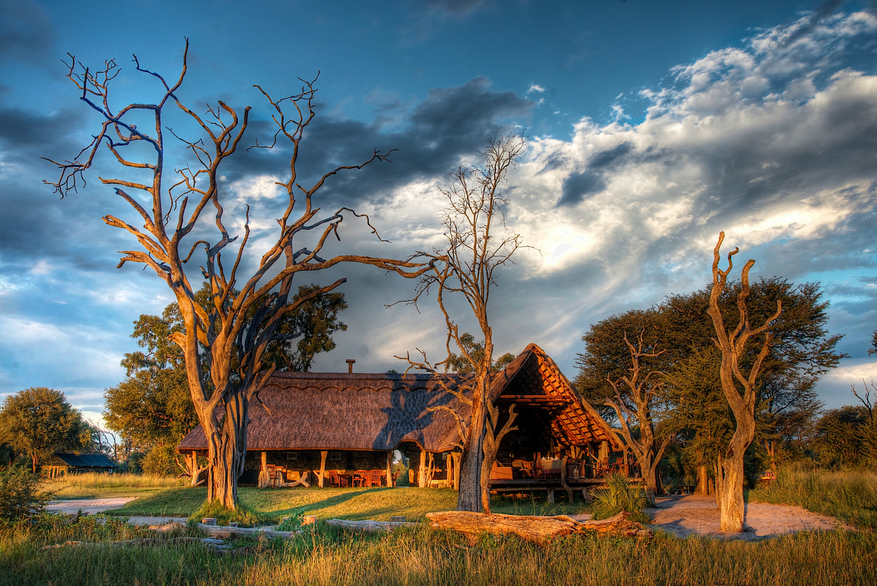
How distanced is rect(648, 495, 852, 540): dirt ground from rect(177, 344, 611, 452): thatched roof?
4304mm

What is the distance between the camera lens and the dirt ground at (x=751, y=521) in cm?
1141

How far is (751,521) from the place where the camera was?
1276 cm

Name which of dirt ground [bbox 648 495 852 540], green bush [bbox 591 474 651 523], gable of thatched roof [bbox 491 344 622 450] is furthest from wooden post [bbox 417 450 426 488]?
green bush [bbox 591 474 651 523]

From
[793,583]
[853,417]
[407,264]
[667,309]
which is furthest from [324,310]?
[793,583]

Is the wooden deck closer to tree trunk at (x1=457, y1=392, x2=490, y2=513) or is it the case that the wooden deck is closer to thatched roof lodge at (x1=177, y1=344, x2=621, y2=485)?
thatched roof lodge at (x1=177, y1=344, x2=621, y2=485)

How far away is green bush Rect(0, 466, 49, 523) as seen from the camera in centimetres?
928

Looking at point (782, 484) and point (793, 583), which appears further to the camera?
point (782, 484)

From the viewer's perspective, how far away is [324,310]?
35.9 meters

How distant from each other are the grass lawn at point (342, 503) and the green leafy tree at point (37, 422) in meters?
23.8

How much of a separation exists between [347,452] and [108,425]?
1653 cm

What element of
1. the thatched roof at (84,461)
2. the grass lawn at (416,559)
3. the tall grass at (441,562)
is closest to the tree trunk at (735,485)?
the grass lawn at (416,559)

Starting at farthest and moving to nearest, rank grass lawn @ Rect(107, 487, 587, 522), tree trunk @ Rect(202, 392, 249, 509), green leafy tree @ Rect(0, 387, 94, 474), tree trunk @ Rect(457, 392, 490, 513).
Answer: green leafy tree @ Rect(0, 387, 94, 474) → grass lawn @ Rect(107, 487, 587, 522) → tree trunk @ Rect(457, 392, 490, 513) → tree trunk @ Rect(202, 392, 249, 509)

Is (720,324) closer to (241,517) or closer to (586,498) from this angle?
(586,498)

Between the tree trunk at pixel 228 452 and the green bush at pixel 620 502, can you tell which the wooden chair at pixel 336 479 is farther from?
the green bush at pixel 620 502
